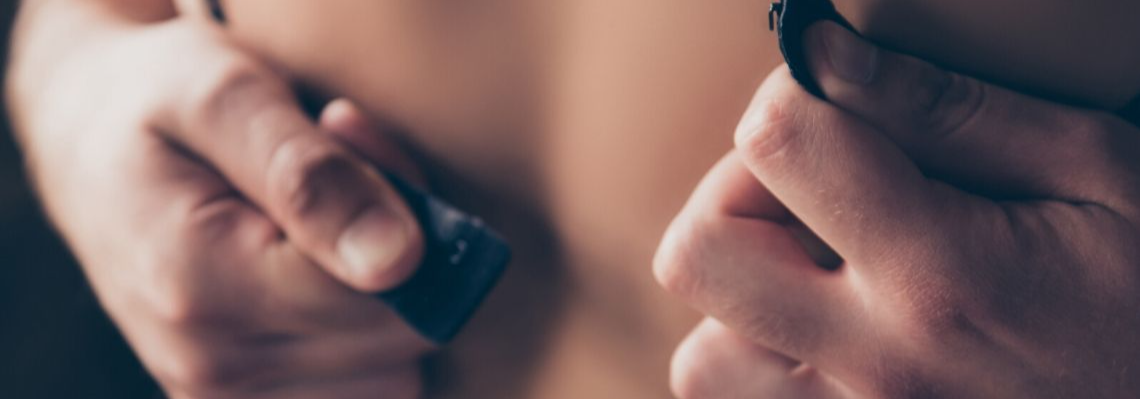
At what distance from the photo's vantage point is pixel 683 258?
1.13ft

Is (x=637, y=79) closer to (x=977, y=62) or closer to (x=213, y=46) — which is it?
(x=977, y=62)

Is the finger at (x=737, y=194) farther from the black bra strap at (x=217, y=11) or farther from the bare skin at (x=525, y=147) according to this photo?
the black bra strap at (x=217, y=11)

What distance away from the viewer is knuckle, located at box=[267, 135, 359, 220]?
1.30ft

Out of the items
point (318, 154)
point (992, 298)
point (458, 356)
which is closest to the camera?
point (992, 298)

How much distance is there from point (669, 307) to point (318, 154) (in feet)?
0.62

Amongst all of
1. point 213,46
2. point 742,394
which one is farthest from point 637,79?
point 213,46

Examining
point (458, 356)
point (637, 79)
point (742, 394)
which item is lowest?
point (458, 356)

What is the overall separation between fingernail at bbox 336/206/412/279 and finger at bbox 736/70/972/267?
174 millimetres

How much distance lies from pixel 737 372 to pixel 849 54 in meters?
0.15

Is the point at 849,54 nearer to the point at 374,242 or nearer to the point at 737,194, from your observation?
the point at 737,194

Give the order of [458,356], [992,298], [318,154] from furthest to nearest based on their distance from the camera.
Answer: [458,356]
[318,154]
[992,298]

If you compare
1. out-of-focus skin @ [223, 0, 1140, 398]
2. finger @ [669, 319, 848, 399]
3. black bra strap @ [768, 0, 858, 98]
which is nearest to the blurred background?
out-of-focus skin @ [223, 0, 1140, 398]

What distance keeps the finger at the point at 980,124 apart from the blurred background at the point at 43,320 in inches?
30.9

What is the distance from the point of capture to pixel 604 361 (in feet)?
1.53
